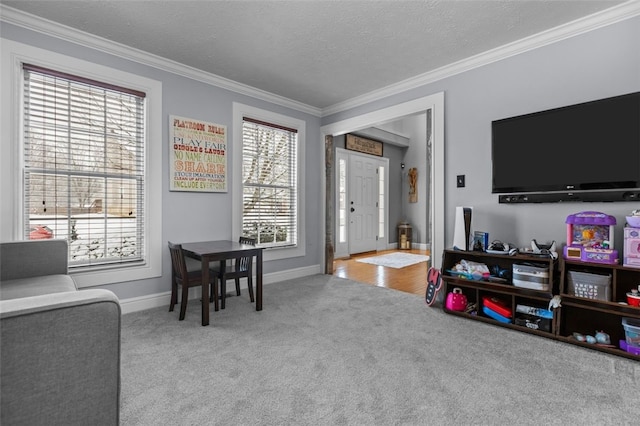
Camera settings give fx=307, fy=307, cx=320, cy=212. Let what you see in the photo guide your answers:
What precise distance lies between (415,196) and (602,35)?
512 centimetres

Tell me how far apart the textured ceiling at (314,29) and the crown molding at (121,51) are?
0.06 metres

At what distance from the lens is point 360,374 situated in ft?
5.92

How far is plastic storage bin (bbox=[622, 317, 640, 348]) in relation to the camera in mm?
1977

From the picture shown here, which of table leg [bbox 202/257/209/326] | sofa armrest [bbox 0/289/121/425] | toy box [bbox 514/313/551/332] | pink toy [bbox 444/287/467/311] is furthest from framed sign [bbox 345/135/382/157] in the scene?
sofa armrest [bbox 0/289/121/425]

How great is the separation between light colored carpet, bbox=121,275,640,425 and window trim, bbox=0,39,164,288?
48 cm

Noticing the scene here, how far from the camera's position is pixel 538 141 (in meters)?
2.58

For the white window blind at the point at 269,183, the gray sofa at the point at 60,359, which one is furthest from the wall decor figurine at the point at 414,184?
the gray sofa at the point at 60,359

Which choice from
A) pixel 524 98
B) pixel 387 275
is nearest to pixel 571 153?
pixel 524 98

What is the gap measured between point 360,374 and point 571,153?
92.4 inches

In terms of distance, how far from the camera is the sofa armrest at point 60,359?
2.71ft

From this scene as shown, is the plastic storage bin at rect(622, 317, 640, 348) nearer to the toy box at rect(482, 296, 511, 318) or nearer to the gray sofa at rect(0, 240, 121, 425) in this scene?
the toy box at rect(482, 296, 511, 318)

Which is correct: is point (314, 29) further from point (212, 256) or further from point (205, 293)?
point (205, 293)

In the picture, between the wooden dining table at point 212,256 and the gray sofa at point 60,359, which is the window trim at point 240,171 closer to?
the wooden dining table at point 212,256

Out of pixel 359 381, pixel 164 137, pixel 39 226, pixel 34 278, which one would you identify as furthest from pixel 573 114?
pixel 39 226
